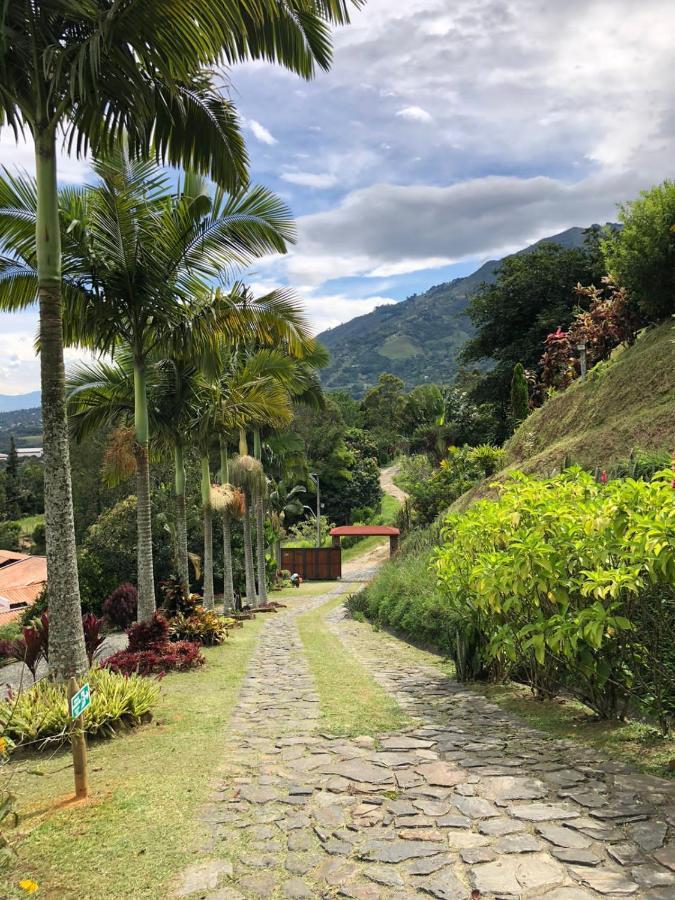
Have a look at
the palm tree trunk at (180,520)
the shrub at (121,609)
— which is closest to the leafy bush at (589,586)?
the palm tree trunk at (180,520)

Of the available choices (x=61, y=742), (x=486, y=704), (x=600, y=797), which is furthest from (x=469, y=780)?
(x=61, y=742)

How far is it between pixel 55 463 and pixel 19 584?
66.0 feet

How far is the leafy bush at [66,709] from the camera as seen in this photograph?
5.65 meters

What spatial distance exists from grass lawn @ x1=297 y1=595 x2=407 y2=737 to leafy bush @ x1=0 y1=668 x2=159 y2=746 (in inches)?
70.3

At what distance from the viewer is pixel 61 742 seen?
18.8 feet

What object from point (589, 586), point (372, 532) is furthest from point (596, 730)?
point (372, 532)

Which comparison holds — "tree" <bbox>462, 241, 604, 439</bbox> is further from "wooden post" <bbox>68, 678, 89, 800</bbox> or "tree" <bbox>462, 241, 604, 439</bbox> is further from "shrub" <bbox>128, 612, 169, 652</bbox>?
"wooden post" <bbox>68, 678, 89, 800</bbox>

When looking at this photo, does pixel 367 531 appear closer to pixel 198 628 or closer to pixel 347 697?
pixel 198 628

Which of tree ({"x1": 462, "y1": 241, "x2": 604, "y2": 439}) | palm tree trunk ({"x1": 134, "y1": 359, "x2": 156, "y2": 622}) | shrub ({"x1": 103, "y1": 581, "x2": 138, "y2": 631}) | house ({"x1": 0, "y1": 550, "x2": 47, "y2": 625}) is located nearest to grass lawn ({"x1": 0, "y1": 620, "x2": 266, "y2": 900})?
palm tree trunk ({"x1": 134, "y1": 359, "x2": 156, "y2": 622})

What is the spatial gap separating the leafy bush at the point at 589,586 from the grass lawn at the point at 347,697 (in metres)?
1.24

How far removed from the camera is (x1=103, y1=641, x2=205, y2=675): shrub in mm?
8742

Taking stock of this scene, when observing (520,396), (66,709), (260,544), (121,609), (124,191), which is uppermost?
(124,191)

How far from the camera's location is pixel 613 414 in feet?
45.1

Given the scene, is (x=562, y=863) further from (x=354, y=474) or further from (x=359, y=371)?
(x=359, y=371)
